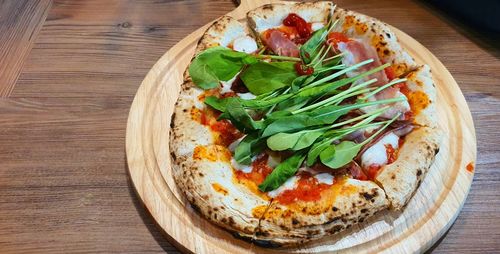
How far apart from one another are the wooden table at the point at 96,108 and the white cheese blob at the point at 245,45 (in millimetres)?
486

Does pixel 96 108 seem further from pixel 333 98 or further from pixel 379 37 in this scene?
pixel 379 37

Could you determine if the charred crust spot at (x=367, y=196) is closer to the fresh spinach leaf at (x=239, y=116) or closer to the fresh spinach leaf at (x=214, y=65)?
the fresh spinach leaf at (x=239, y=116)

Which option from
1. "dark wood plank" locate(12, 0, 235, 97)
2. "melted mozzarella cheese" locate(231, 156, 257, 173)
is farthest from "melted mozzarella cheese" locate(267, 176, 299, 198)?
"dark wood plank" locate(12, 0, 235, 97)

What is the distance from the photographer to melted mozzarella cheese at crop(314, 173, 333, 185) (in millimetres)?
1644

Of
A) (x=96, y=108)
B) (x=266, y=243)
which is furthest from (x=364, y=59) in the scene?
(x=96, y=108)

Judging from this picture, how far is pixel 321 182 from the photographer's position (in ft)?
5.39

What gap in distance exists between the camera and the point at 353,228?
1.58 metres

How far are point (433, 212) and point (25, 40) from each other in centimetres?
202

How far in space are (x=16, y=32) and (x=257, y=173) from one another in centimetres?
157

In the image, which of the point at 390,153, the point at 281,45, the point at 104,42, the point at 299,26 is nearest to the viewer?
the point at 390,153

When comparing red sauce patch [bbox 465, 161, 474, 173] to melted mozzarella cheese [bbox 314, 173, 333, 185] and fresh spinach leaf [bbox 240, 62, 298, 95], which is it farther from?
fresh spinach leaf [bbox 240, 62, 298, 95]

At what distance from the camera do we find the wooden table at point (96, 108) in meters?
1.73

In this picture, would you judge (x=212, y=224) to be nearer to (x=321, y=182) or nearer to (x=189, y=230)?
(x=189, y=230)

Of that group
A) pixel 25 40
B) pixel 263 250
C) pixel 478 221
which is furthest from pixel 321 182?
pixel 25 40
